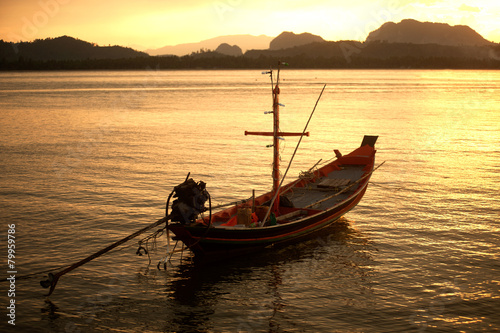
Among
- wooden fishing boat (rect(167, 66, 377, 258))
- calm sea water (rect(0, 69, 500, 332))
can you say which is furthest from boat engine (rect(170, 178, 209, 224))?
calm sea water (rect(0, 69, 500, 332))

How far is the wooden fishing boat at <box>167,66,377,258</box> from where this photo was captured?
17594mm

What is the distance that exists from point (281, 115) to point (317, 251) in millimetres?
49697

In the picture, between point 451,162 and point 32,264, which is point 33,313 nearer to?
point 32,264

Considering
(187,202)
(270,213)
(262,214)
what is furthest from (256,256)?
(187,202)

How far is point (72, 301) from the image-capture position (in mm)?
16062

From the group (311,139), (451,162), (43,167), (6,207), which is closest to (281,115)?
(311,139)

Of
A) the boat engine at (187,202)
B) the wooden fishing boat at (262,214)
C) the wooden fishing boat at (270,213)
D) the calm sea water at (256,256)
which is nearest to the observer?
the calm sea water at (256,256)

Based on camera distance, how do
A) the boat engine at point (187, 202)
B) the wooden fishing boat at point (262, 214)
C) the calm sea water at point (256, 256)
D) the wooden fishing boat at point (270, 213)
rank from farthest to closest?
the wooden fishing boat at point (270, 213), the wooden fishing boat at point (262, 214), the boat engine at point (187, 202), the calm sea water at point (256, 256)

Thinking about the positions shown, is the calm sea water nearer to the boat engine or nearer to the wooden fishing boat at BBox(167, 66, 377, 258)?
the wooden fishing boat at BBox(167, 66, 377, 258)

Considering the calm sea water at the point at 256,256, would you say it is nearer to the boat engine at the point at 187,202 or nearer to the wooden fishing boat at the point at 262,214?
the wooden fishing boat at the point at 262,214

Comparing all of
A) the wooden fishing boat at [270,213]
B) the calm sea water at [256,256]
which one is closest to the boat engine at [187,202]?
the wooden fishing boat at [270,213]

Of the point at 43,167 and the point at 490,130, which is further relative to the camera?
the point at 490,130

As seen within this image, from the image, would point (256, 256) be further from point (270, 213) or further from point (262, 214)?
point (270, 213)

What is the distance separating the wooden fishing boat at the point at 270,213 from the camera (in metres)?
17.6
